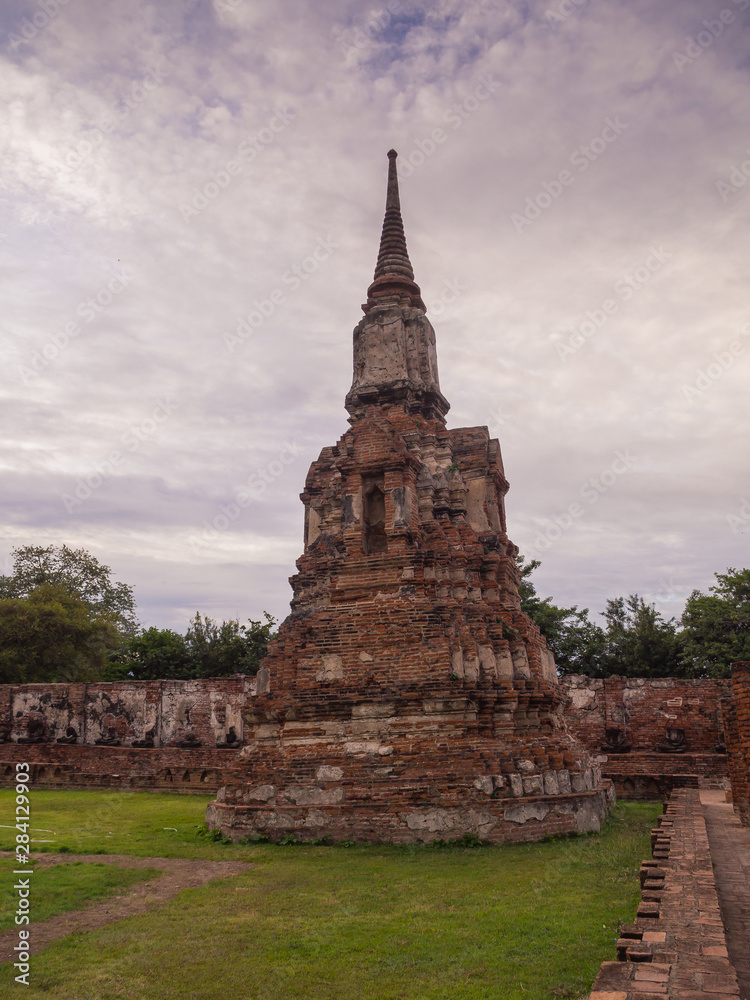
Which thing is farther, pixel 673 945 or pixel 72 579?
pixel 72 579

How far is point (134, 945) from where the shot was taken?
5.99m

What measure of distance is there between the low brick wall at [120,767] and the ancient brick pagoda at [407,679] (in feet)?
28.4

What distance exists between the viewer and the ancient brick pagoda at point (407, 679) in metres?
10.4

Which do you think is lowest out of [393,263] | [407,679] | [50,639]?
[407,679]

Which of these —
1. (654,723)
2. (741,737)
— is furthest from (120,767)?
(741,737)

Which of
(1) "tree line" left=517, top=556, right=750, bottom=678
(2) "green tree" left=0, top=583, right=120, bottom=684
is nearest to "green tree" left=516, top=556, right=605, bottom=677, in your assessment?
(1) "tree line" left=517, top=556, right=750, bottom=678

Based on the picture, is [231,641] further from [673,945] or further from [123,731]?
[673,945]

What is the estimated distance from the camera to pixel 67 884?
8008 mm

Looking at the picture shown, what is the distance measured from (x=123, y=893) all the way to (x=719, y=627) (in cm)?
2199

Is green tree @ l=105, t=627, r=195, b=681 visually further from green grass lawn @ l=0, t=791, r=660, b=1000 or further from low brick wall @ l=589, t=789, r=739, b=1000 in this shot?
low brick wall @ l=589, t=789, r=739, b=1000

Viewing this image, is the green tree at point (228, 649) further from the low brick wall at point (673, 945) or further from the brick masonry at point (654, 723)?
the low brick wall at point (673, 945)

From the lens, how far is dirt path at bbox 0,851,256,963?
6336mm

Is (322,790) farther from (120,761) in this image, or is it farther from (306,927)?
(120,761)

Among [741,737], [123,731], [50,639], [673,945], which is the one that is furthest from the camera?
[50,639]
